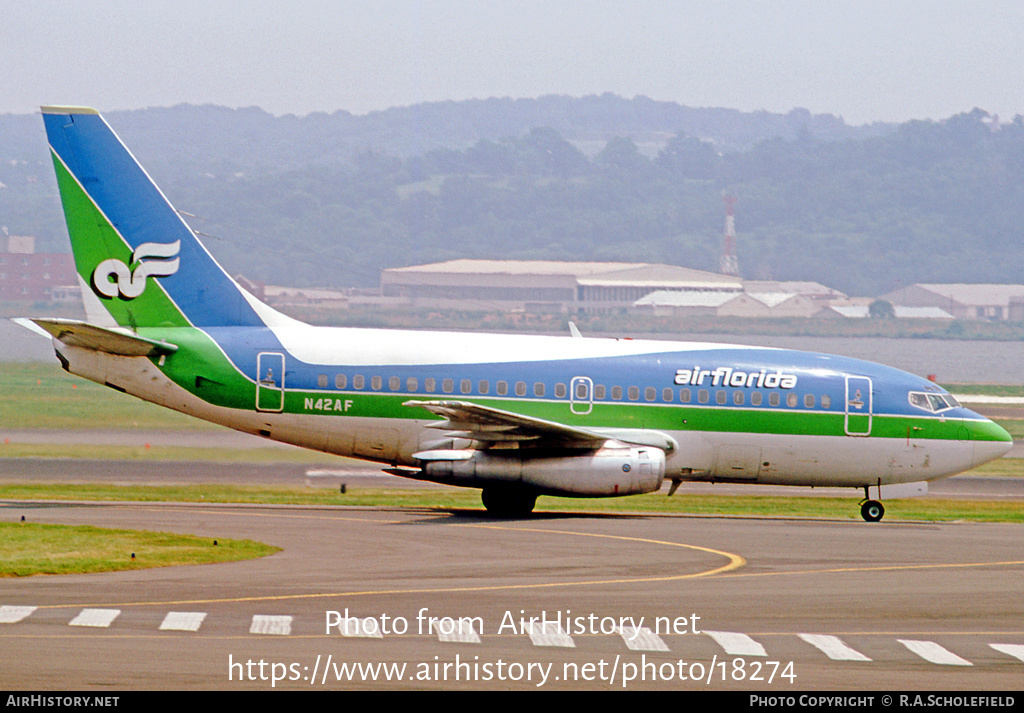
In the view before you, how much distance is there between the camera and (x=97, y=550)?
2309 centimetres

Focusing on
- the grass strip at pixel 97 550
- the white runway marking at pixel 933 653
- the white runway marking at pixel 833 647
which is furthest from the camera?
the grass strip at pixel 97 550

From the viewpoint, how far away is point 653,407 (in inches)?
1300

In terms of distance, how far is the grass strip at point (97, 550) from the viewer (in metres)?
21.5

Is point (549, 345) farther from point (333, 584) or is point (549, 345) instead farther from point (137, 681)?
point (137, 681)

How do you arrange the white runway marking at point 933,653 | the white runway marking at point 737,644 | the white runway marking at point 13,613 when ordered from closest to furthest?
the white runway marking at point 933,653 → the white runway marking at point 737,644 → the white runway marking at point 13,613

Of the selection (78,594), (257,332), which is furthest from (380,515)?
(78,594)

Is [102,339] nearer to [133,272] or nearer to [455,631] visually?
[133,272]

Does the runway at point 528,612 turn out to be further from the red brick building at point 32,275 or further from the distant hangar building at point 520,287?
the distant hangar building at point 520,287

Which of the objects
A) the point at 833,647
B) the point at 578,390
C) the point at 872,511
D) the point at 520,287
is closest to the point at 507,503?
the point at 578,390

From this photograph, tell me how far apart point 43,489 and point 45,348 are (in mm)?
33698

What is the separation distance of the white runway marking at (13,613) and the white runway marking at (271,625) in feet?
10.0

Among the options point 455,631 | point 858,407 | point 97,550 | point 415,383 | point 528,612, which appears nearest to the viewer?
point 455,631

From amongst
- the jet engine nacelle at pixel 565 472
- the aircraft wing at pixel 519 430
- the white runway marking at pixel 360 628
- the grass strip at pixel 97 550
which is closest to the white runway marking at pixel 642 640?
the white runway marking at pixel 360 628

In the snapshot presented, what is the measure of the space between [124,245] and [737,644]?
22.5m
